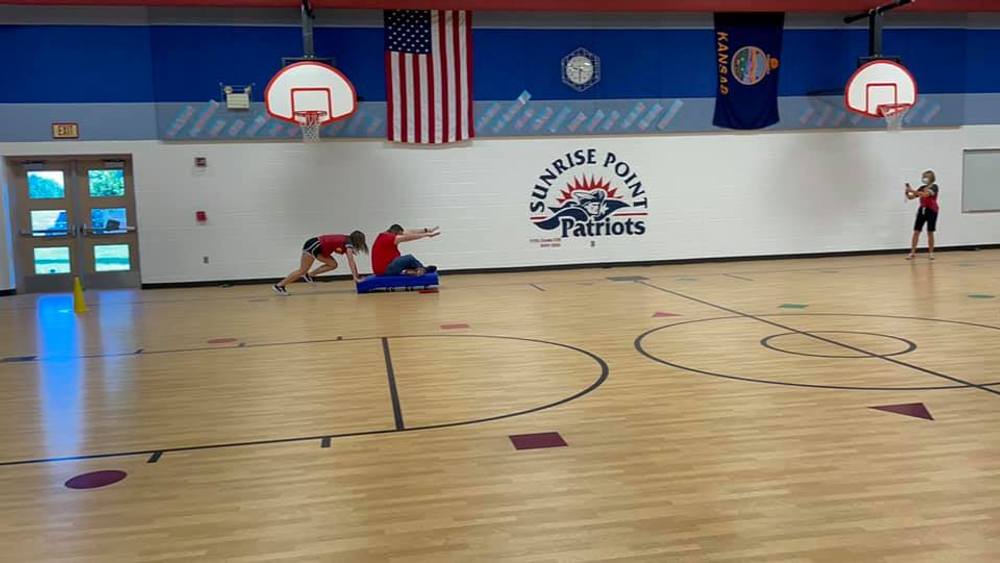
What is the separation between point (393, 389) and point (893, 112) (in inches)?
462

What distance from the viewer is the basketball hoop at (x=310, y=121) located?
12055mm

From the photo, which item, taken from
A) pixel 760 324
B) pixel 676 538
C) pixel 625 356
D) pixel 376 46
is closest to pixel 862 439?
pixel 676 538

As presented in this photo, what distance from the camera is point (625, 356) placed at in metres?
6.38

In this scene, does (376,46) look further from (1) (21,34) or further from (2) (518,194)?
(1) (21,34)

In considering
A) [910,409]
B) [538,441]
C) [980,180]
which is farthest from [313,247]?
[980,180]

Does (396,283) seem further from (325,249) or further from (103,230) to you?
(103,230)

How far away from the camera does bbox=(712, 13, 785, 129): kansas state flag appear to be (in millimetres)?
14141

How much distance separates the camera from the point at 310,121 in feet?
39.9

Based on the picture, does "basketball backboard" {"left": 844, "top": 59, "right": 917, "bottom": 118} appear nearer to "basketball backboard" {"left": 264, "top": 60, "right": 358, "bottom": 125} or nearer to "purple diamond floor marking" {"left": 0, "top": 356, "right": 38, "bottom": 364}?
"basketball backboard" {"left": 264, "top": 60, "right": 358, "bottom": 125}

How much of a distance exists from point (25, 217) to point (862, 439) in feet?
43.2

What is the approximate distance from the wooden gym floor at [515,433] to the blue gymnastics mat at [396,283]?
2.38 metres

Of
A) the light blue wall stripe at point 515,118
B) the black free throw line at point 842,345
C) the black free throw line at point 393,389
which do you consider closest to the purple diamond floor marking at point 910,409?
the black free throw line at point 842,345

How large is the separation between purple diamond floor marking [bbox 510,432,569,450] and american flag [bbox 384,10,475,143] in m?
9.83

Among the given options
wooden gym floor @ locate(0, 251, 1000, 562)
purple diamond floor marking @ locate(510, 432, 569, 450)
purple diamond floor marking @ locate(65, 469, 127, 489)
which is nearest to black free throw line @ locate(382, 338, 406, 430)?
wooden gym floor @ locate(0, 251, 1000, 562)
